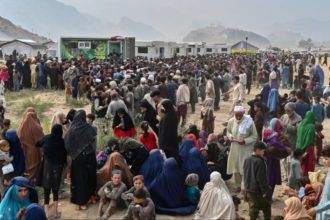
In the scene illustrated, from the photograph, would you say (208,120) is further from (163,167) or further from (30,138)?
(30,138)

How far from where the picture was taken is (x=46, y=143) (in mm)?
5883

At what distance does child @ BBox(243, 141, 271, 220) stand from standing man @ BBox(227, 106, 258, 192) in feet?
2.70

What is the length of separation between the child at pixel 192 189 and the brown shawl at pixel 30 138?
2.28 metres

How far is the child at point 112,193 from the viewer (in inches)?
234

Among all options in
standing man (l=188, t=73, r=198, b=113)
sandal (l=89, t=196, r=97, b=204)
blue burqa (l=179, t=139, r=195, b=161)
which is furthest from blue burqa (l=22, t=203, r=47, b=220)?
standing man (l=188, t=73, r=198, b=113)

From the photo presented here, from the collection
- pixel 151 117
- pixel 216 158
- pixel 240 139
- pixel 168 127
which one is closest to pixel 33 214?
pixel 168 127

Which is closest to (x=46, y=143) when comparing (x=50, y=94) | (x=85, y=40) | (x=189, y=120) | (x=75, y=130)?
(x=75, y=130)

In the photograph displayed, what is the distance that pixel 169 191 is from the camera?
242 inches

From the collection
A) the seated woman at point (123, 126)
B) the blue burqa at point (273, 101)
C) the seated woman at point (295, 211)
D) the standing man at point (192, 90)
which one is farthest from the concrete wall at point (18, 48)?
the seated woman at point (295, 211)

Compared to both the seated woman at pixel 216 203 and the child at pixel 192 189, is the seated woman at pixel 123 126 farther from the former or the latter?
the seated woman at pixel 216 203

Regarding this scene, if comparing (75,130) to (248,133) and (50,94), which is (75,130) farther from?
(50,94)

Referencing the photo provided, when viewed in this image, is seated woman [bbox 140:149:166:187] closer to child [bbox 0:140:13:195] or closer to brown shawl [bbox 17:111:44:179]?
brown shawl [bbox 17:111:44:179]

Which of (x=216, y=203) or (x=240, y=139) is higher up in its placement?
(x=240, y=139)

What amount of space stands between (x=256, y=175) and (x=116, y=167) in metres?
2.05
